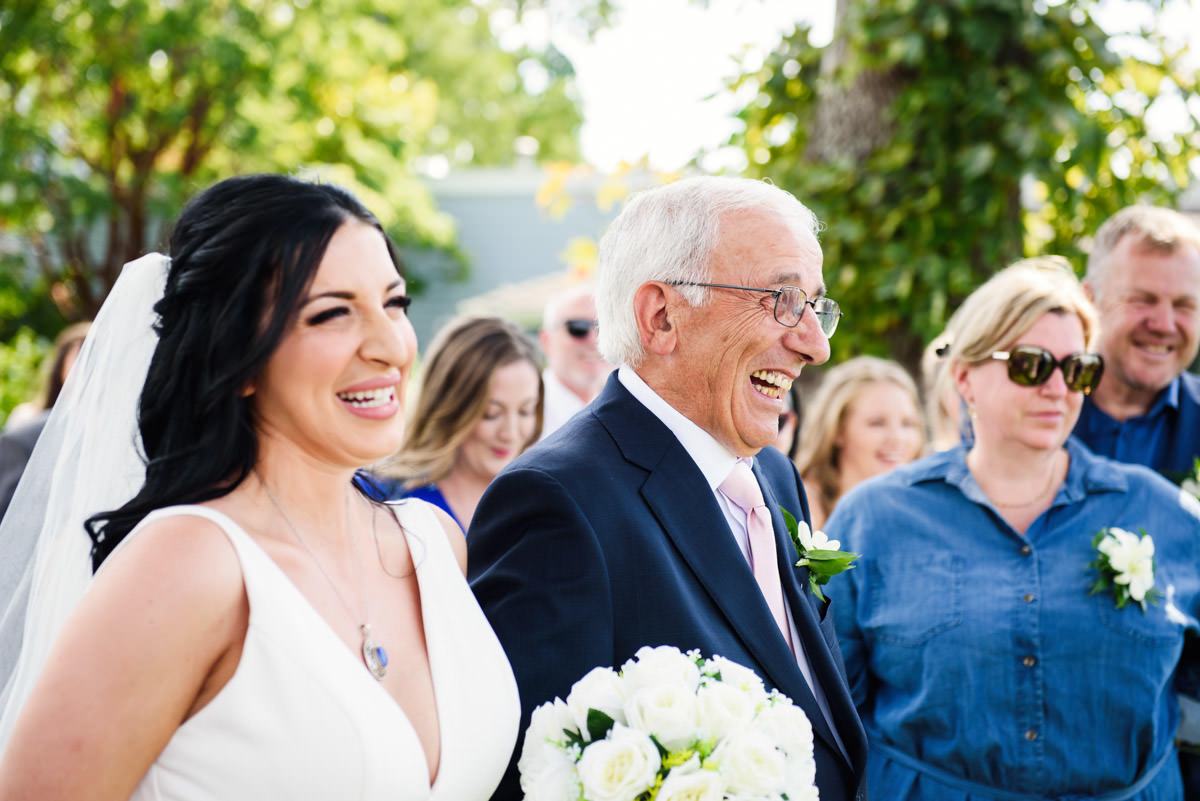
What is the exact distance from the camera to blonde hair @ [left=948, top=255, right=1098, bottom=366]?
11.6 feet

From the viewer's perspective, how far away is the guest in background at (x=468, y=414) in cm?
492

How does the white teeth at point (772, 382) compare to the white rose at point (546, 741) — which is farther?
the white teeth at point (772, 382)

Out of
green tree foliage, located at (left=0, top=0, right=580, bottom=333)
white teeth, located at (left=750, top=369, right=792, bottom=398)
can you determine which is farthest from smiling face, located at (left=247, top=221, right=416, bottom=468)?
green tree foliage, located at (left=0, top=0, right=580, bottom=333)

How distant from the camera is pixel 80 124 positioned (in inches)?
635

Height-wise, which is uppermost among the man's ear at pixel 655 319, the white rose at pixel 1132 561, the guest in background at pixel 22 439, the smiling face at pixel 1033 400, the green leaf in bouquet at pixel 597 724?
the man's ear at pixel 655 319

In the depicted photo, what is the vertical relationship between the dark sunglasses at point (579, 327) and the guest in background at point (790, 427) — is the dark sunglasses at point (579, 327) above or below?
above

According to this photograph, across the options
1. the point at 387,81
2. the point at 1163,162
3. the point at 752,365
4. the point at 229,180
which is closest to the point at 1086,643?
the point at 752,365

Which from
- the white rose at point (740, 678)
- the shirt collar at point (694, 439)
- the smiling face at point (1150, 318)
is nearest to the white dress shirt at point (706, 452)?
the shirt collar at point (694, 439)

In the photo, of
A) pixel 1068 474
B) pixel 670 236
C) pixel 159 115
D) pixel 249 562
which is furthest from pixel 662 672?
pixel 159 115

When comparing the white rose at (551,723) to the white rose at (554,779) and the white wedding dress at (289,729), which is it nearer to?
the white rose at (554,779)

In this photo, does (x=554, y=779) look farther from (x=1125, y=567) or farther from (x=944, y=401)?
(x=944, y=401)

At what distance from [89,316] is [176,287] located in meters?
16.5

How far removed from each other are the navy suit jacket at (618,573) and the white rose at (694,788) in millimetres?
441

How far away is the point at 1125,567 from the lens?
10.6 feet
